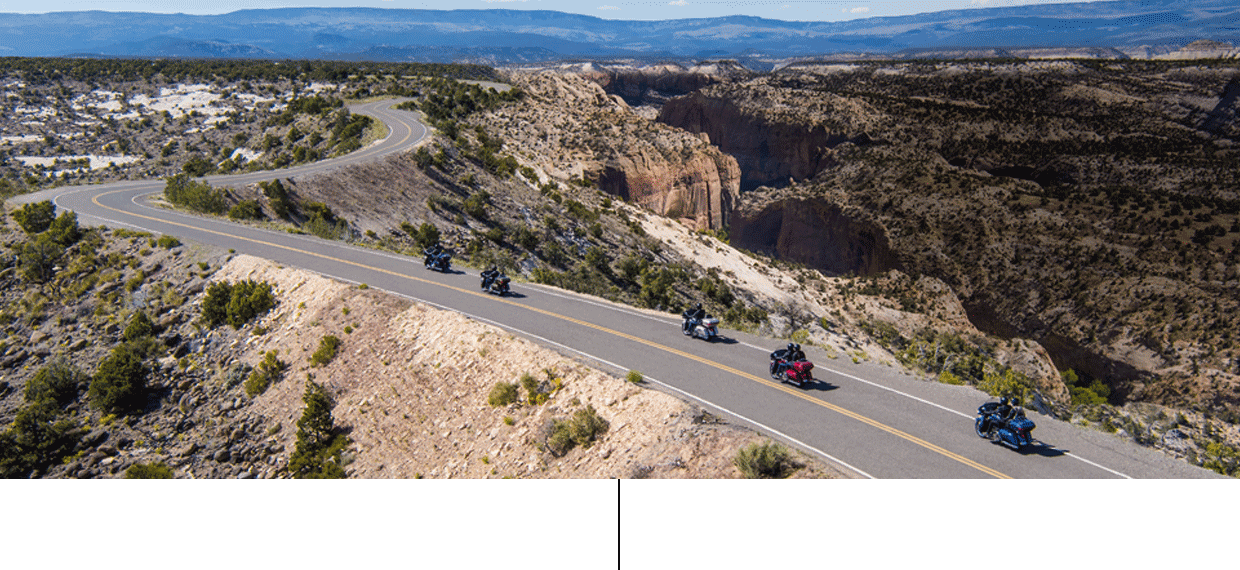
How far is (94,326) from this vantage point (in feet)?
81.7

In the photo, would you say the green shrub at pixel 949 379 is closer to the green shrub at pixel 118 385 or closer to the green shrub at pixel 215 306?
the green shrub at pixel 215 306

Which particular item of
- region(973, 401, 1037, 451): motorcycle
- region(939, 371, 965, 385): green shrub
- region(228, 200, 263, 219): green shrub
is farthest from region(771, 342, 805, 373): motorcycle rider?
region(228, 200, 263, 219): green shrub

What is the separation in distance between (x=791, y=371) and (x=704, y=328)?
16.0 feet

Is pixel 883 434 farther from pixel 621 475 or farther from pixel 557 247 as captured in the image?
pixel 557 247

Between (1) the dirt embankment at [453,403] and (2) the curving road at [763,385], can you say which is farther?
(1) the dirt embankment at [453,403]

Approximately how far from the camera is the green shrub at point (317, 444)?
17250mm

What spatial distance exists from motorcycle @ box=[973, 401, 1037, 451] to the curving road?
11.2 inches

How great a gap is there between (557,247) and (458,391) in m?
25.2

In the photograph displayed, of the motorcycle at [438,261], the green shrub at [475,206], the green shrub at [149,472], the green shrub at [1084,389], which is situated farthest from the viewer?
the green shrub at [475,206]

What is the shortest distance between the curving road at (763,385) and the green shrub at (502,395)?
339cm

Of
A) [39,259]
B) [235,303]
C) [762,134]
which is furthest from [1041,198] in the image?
[39,259]

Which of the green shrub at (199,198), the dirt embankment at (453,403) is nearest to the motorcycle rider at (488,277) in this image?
the dirt embankment at (453,403)

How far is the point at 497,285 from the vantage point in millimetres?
27734

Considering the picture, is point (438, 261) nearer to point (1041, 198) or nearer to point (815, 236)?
point (815, 236)
